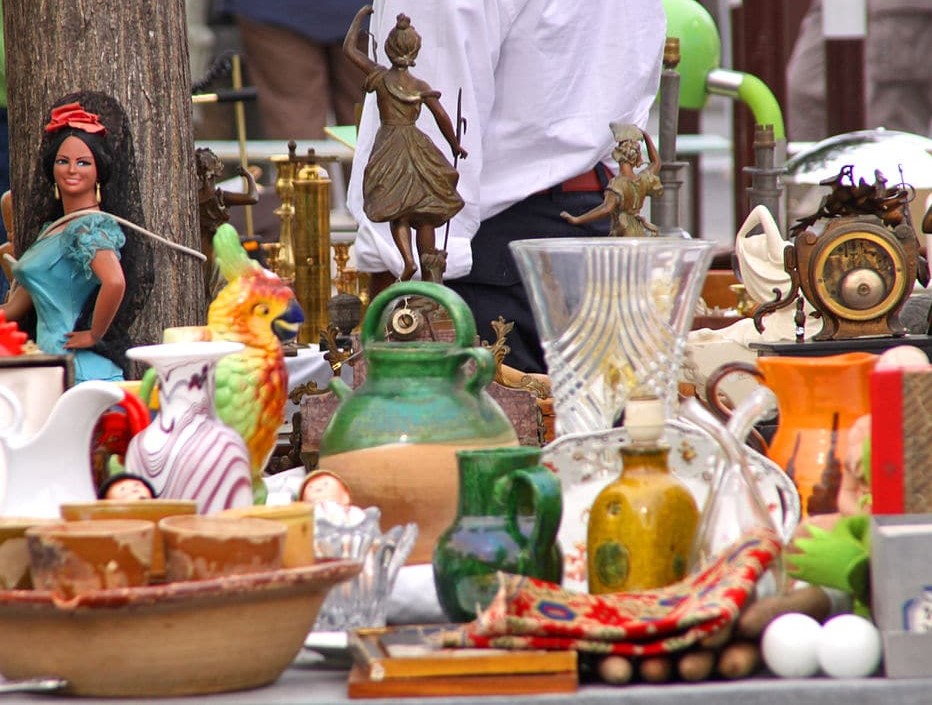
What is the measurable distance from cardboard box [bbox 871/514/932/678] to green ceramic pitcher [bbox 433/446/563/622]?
0.27 meters

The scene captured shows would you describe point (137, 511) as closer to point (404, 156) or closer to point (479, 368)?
point (479, 368)

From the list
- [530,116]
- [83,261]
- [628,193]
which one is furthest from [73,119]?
[530,116]

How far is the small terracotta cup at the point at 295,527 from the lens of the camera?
1.34 meters

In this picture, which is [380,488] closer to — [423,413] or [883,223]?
[423,413]

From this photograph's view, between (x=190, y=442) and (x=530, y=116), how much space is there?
1.65 metres

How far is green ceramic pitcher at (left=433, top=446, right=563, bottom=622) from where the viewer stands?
1371 millimetres

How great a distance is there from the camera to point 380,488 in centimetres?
159

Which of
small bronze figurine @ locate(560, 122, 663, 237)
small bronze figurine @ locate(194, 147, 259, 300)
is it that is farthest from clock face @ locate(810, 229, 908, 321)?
small bronze figurine @ locate(194, 147, 259, 300)

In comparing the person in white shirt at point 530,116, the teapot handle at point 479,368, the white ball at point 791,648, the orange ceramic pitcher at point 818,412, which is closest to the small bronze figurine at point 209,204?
the person in white shirt at point 530,116

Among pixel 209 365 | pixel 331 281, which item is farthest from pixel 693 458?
pixel 331 281

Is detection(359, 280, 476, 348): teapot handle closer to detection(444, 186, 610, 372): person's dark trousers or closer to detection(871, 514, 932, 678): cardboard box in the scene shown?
detection(871, 514, 932, 678): cardboard box

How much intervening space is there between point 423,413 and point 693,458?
28 centimetres

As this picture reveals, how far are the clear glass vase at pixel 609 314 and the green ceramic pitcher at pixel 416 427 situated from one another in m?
0.17

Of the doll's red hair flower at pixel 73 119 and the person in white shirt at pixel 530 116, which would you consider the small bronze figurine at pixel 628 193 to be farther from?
the doll's red hair flower at pixel 73 119
